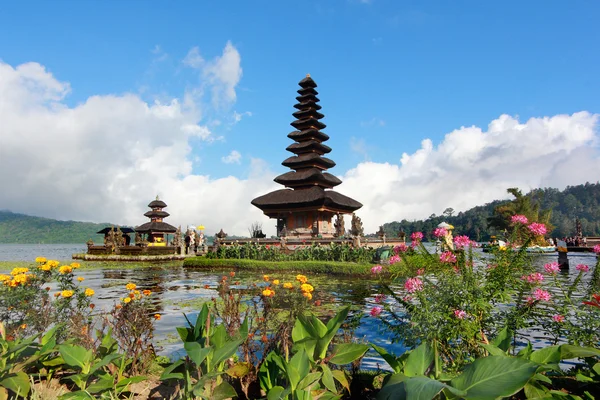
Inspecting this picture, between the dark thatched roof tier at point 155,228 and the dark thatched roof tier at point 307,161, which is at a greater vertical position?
the dark thatched roof tier at point 307,161

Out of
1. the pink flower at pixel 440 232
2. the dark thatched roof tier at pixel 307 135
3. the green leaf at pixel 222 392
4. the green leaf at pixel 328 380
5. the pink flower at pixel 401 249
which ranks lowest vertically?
the green leaf at pixel 222 392

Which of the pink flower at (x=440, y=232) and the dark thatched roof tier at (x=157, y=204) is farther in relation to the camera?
the dark thatched roof tier at (x=157, y=204)

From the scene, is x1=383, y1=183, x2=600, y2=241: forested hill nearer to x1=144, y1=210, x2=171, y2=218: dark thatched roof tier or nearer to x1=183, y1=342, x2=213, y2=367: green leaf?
x1=144, y1=210, x2=171, y2=218: dark thatched roof tier

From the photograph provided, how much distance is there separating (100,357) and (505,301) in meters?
4.23

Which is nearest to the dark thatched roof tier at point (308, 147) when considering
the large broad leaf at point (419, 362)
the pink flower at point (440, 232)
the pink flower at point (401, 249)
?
the pink flower at point (401, 249)

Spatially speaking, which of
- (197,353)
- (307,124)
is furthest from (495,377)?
(307,124)

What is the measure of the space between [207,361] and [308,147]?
1411 inches

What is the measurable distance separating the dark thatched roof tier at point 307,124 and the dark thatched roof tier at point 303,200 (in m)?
8.18

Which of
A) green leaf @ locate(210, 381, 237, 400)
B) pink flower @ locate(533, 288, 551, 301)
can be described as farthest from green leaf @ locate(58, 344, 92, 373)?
pink flower @ locate(533, 288, 551, 301)

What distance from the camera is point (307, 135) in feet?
130

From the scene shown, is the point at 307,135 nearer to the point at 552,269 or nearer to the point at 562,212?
the point at 552,269

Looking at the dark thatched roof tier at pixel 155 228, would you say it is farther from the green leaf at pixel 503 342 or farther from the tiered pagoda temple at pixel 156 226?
the green leaf at pixel 503 342

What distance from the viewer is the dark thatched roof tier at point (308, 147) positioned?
125ft

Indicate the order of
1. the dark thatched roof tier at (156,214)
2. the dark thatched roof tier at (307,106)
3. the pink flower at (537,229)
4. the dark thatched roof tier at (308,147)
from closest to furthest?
the pink flower at (537,229), the dark thatched roof tier at (308,147), the dark thatched roof tier at (307,106), the dark thatched roof tier at (156,214)
